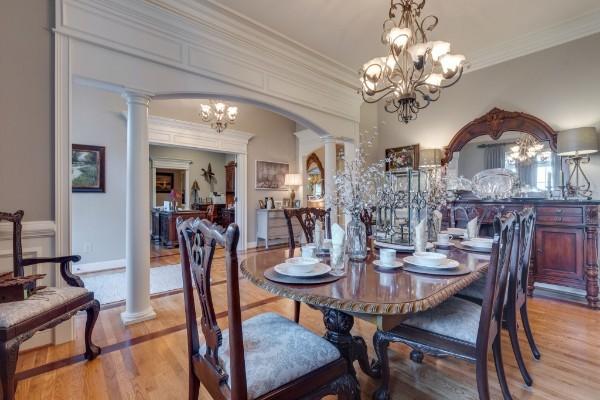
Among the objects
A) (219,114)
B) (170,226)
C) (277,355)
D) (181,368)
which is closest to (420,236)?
(277,355)

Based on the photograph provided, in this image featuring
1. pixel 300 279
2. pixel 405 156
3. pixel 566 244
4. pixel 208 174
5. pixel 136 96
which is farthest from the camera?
pixel 208 174

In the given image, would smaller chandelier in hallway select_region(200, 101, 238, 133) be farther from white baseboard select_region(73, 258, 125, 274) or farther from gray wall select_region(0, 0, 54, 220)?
gray wall select_region(0, 0, 54, 220)

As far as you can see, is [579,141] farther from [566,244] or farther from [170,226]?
[170,226]

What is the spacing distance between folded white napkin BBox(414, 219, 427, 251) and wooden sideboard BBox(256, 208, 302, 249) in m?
4.53

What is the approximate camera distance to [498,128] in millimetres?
3729

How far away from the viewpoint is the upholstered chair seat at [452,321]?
4.53ft

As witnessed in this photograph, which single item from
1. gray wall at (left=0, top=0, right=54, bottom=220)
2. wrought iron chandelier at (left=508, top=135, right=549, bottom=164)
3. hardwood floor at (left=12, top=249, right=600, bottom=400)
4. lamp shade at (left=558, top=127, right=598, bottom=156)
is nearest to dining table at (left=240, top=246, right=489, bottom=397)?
hardwood floor at (left=12, top=249, right=600, bottom=400)

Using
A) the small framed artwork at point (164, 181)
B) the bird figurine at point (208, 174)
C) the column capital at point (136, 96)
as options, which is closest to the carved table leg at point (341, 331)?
the column capital at point (136, 96)

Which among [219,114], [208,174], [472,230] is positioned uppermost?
[219,114]

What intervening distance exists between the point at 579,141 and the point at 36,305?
473 centimetres

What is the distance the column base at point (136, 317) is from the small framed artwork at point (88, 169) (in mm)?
2842

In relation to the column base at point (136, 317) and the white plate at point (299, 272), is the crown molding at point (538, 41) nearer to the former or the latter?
the white plate at point (299, 272)

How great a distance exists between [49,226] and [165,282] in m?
1.84

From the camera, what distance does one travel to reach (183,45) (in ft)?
9.12
